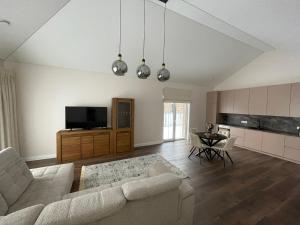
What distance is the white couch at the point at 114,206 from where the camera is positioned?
3.33 ft

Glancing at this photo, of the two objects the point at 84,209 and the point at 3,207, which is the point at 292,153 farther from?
the point at 3,207

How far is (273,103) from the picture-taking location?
4.71 meters

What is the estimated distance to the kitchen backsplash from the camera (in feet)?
15.4

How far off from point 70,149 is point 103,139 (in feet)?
2.91

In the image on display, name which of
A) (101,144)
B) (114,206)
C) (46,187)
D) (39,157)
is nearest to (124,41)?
(101,144)

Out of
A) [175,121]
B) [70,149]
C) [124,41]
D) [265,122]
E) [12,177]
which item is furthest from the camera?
[175,121]

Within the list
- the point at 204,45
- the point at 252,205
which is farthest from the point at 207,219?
the point at 204,45

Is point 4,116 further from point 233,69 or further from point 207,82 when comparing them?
point 233,69

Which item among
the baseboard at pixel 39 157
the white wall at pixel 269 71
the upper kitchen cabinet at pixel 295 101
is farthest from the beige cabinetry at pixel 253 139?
the baseboard at pixel 39 157

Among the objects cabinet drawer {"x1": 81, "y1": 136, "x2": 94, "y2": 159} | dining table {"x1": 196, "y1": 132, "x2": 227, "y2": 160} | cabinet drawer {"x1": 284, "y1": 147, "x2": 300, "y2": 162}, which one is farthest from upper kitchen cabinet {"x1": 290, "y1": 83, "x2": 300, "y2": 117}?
cabinet drawer {"x1": 81, "y1": 136, "x2": 94, "y2": 159}

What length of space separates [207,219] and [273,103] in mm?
4553

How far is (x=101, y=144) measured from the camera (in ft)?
14.1

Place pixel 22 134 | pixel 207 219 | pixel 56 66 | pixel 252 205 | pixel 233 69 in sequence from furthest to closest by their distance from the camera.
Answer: pixel 233 69 → pixel 56 66 → pixel 22 134 → pixel 252 205 → pixel 207 219

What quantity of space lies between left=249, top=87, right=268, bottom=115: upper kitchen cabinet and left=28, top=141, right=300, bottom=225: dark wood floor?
1.55 metres
